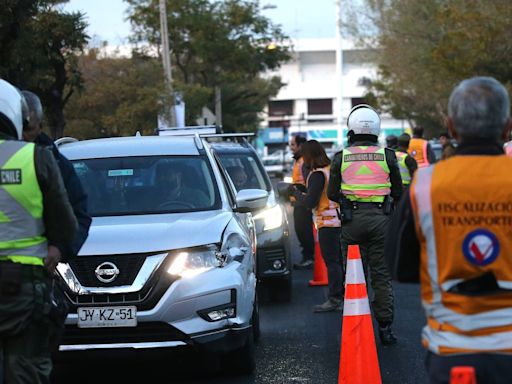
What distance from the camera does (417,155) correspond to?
51.8 feet

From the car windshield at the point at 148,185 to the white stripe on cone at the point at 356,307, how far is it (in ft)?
5.46

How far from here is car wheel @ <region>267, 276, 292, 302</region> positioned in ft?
34.9

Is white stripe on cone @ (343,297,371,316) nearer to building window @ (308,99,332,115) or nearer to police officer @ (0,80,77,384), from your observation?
police officer @ (0,80,77,384)

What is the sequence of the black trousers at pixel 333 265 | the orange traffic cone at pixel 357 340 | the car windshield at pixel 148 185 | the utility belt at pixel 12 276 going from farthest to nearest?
the black trousers at pixel 333 265 → the car windshield at pixel 148 185 → the orange traffic cone at pixel 357 340 → the utility belt at pixel 12 276

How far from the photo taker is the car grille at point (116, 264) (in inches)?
253

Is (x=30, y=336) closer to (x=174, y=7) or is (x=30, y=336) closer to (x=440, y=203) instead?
(x=440, y=203)

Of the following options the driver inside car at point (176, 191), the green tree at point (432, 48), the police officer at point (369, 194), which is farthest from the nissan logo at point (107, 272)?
the green tree at point (432, 48)

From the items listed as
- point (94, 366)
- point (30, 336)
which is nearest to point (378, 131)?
point (94, 366)

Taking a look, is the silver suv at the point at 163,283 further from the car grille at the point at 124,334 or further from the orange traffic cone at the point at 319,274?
the orange traffic cone at the point at 319,274

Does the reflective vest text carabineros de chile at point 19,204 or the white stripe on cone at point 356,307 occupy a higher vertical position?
the reflective vest text carabineros de chile at point 19,204

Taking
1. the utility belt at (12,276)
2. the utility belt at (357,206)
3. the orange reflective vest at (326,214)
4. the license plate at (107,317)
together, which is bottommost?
the license plate at (107,317)

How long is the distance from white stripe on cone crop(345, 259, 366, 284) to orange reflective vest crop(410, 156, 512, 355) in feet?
9.74

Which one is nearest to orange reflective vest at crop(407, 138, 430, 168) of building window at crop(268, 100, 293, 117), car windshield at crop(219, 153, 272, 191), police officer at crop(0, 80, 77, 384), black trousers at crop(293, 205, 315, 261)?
black trousers at crop(293, 205, 315, 261)

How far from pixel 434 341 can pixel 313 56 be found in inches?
4296
